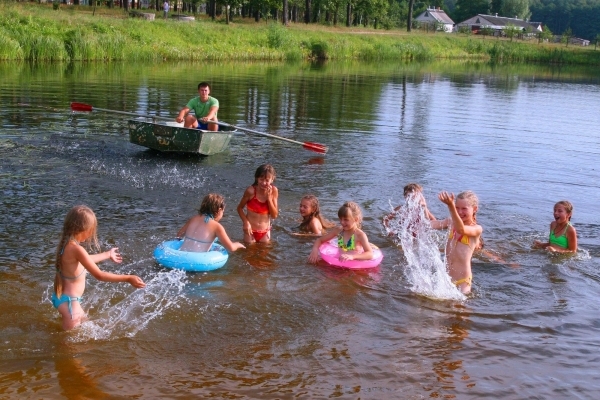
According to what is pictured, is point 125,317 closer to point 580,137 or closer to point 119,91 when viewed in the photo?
point 580,137

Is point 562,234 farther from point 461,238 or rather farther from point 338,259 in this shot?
point 338,259

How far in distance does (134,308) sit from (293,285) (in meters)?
1.86

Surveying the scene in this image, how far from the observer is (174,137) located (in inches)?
551

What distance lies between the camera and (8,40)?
112 ft

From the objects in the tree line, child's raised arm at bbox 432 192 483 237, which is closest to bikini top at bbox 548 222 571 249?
child's raised arm at bbox 432 192 483 237

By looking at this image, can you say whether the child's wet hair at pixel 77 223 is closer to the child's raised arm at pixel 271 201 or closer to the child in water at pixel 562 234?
the child's raised arm at pixel 271 201

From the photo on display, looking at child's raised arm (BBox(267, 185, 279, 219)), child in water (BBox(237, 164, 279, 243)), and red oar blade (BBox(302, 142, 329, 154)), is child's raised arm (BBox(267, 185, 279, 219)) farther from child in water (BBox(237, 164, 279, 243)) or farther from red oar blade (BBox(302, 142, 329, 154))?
red oar blade (BBox(302, 142, 329, 154))

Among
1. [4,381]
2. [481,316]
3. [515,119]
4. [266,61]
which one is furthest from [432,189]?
[266,61]

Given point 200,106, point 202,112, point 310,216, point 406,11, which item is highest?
point 406,11

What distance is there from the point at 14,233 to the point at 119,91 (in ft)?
56.6

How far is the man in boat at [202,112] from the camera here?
47.5 ft

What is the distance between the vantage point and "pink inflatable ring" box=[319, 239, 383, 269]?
8.25 metres

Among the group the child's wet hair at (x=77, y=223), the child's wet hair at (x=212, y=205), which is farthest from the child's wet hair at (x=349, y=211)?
the child's wet hair at (x=77, y=223)

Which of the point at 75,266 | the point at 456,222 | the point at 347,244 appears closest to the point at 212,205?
the point at 347,244
